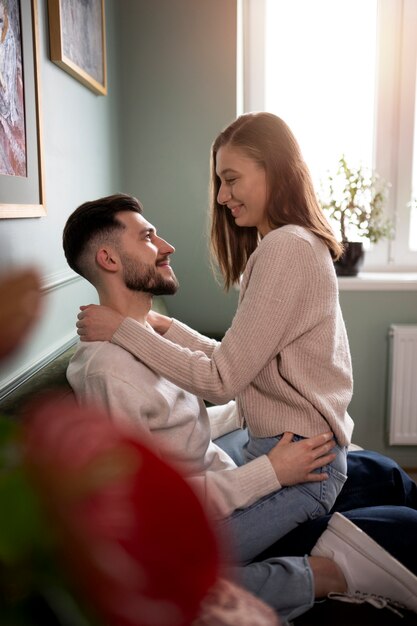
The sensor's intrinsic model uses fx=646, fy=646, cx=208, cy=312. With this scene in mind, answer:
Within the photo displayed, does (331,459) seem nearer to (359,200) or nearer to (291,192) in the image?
(291,192)

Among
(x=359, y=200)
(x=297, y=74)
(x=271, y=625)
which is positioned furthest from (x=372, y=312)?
(x=271, y=625)

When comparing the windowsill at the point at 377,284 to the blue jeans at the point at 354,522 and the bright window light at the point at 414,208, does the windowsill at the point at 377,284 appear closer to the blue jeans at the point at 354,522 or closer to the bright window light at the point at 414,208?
the bright window light at the point at 414,208

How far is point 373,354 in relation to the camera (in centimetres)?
299

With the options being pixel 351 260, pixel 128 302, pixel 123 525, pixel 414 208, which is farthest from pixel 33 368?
pixel 414 208

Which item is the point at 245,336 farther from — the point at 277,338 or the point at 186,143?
the point at 186,143

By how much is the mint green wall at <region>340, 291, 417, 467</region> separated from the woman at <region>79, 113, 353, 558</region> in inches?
61.1

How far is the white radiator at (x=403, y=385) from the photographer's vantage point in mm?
2881

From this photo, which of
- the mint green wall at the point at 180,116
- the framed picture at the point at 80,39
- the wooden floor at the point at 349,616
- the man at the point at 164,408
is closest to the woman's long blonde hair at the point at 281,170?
the man at the point at 164,408

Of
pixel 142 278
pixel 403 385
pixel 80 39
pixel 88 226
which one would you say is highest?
pixel 80 39

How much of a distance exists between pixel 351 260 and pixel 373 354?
45 centimetres

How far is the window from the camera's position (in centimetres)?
308

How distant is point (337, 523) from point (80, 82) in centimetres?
152

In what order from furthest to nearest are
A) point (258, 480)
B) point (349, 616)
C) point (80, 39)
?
point (80, 39), point (258, 480), point (349, 616)

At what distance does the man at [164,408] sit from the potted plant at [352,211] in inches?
66.0
